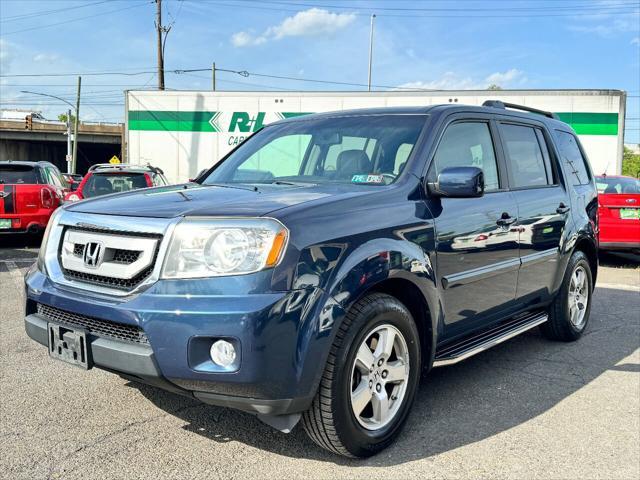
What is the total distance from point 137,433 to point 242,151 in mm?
2093

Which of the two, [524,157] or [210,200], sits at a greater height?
[524,157]

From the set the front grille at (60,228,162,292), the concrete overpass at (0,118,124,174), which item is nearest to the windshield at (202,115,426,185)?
the front grille at (60,228,162,292)

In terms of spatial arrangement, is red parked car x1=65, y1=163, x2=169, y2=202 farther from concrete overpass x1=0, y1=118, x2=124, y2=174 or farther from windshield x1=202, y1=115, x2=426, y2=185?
concrete overpass x1=0, y1=118, x2=124, y2=174

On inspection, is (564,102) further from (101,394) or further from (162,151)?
(101,394)

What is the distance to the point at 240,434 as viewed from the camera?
3.18 metres

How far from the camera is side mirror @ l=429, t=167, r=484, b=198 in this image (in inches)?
127

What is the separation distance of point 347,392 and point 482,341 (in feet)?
4.64

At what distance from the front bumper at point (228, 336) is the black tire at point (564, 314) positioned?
3.12 metres

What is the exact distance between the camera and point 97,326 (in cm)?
274

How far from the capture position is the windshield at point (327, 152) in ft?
11.6

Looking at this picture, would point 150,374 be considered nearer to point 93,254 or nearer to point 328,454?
point 93,254

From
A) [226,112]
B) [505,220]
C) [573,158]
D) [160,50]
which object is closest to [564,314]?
[573,158]

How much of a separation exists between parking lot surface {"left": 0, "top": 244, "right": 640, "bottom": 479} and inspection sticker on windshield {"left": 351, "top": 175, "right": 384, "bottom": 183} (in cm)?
139

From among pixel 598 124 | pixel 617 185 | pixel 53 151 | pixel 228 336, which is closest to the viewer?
pixel 228 336
